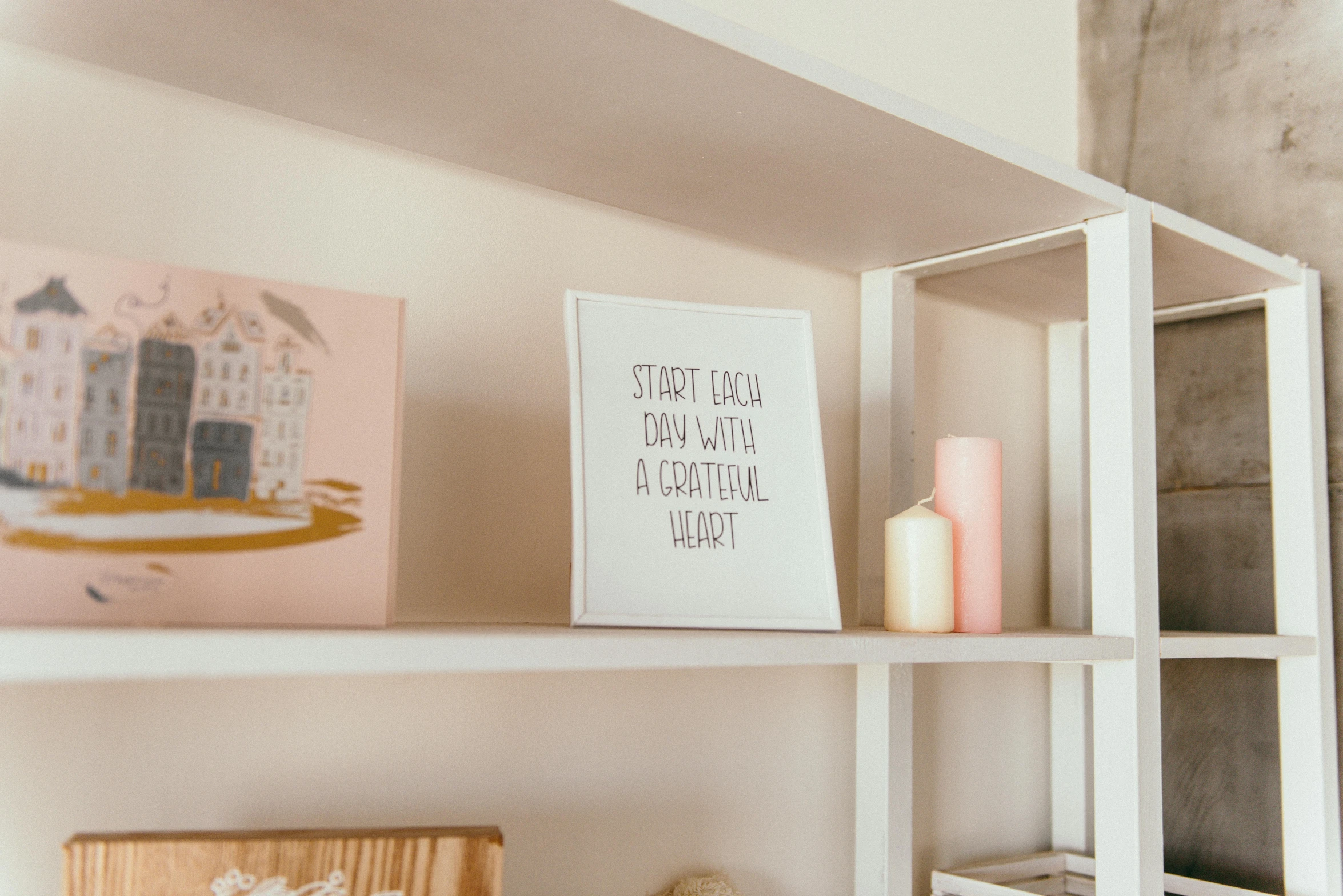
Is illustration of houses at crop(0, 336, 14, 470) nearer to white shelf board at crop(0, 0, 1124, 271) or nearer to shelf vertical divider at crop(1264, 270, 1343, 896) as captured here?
white shelf board at crop(0, 0, 1124, 271)

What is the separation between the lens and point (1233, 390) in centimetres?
135

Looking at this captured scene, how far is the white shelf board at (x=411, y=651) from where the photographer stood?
0.48 m

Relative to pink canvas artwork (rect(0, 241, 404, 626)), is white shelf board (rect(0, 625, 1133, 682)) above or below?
below

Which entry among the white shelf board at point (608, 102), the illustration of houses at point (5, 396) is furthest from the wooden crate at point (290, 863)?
the white shelf board at point (608, 102)

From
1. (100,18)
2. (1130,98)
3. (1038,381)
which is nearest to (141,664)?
(100,18)

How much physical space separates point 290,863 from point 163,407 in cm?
28

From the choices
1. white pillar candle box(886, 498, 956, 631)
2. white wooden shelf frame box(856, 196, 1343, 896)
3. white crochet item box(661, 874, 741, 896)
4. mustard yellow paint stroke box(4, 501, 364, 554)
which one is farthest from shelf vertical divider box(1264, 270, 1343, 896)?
mustard yellow paint stroke box(4, 501, 364, 554)

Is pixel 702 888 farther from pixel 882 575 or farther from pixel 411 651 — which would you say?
pixel 411 651

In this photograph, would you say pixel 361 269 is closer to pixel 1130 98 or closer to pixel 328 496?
pixel 328 496

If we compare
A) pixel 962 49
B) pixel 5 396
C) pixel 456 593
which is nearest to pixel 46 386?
pixel 5 396

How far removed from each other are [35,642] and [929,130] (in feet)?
2.32

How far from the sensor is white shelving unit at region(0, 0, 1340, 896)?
682mm

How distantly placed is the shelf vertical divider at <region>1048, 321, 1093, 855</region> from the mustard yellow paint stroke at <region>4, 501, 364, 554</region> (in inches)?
43.4

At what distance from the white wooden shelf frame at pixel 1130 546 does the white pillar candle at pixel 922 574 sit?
0.17 meters
